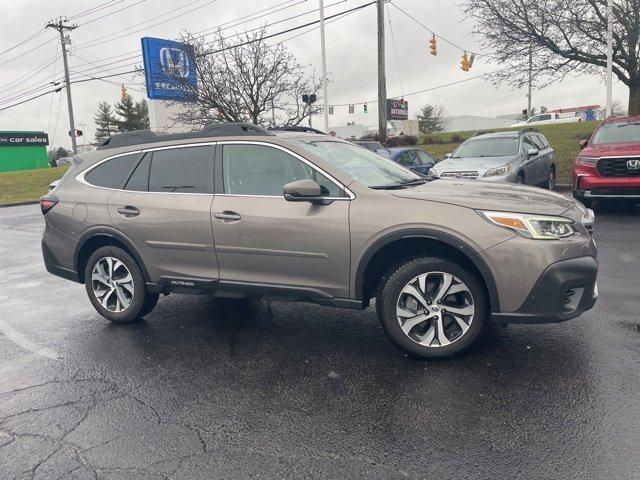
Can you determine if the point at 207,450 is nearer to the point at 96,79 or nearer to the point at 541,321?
the point at 541,321

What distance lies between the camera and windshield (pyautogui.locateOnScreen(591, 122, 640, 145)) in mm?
9789

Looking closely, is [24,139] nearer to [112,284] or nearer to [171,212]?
[112,284]

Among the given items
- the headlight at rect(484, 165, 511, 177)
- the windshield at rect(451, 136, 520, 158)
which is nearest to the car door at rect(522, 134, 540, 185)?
the windshield at rect(451, 136, 520, 158)

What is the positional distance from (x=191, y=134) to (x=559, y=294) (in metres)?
A: 3.34

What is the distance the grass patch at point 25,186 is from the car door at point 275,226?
22.2 m

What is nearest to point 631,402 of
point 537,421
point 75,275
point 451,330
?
point 537,421

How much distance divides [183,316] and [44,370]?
4.75 feet

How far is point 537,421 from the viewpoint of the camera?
295 centimetres

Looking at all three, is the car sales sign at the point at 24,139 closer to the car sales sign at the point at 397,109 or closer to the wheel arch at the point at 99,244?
the car sales sign at the point at 397,109

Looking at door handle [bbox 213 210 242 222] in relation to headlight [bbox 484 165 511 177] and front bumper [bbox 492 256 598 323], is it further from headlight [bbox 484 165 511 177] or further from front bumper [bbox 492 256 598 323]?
headlight [bbox 484 165 511 177]

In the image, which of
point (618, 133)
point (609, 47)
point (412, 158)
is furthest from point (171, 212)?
point (609, 47)

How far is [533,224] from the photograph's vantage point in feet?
11.5

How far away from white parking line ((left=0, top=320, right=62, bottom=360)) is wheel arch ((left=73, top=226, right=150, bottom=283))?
0.77 metres

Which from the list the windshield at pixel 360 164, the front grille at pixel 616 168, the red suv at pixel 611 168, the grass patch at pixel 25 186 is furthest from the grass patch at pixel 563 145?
the grass patch at pixel 25 186
